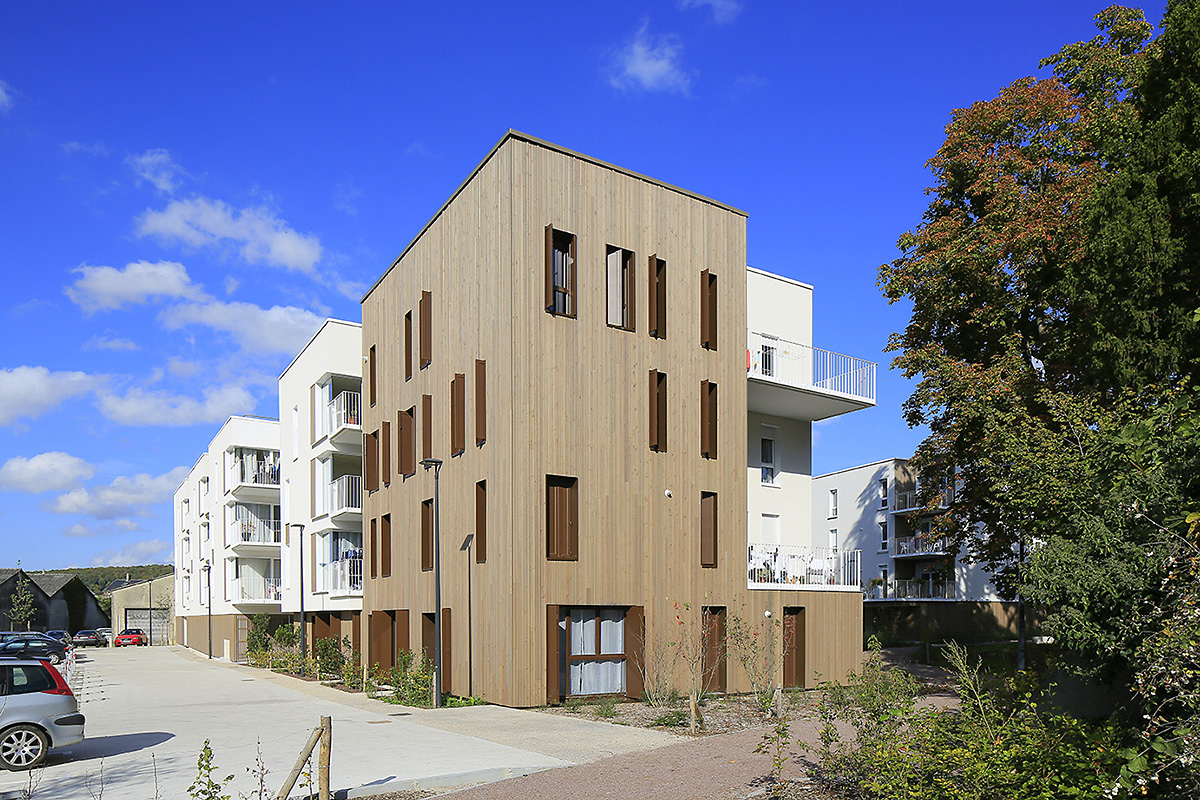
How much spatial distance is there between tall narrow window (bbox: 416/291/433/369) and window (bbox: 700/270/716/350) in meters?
7.15

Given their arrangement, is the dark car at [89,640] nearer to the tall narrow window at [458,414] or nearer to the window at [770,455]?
the tall narrow window at [458,414]

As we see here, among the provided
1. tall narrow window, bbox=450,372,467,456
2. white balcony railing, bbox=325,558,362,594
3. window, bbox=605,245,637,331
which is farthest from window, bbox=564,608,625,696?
white balcony railing, bbox=325,558,362,594

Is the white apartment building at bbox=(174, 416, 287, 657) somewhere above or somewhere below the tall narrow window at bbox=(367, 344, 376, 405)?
below

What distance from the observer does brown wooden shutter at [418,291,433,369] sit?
25875mm

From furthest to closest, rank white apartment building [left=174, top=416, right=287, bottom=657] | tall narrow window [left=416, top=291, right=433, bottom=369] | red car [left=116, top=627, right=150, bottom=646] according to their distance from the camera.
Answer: red car [left=116, top=627, right=150, bottom=646]
white apartment building [left=174, top=416, right=287, bottom=657]
tall narrow window [left=416, top=291, right=433, bottom=369]

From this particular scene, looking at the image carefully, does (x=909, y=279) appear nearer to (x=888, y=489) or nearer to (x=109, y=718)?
(x=109, y=718)

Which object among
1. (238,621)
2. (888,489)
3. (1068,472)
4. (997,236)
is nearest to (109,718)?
(1068,472)

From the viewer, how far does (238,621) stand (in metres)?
48.3

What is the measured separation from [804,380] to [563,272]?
939cm

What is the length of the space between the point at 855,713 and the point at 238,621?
43335 mm

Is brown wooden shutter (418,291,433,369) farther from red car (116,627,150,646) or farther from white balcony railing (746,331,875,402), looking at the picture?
red car (116,627,150,646)

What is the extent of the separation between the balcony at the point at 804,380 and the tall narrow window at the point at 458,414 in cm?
841

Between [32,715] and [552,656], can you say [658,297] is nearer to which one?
[552,656]

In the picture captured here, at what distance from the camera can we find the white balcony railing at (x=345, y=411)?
110ft
